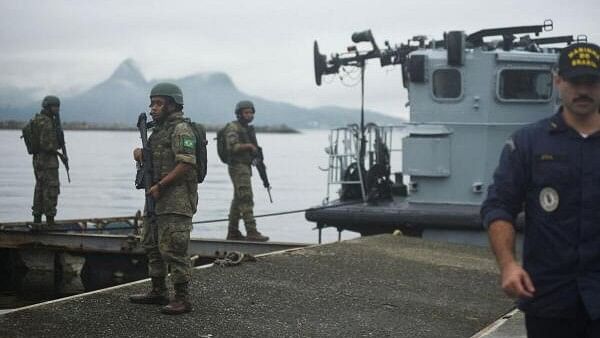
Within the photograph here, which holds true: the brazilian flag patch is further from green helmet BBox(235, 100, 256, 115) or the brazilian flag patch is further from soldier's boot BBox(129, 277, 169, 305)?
green helmet BBox(235, 100, 256, 115)

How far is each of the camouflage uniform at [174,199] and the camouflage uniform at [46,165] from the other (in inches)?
234

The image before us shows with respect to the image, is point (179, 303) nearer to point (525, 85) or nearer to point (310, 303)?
point (310, 303)

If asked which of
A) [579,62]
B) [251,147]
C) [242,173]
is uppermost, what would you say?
[579,62]

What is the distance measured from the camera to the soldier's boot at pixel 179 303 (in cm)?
593

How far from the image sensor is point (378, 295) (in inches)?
284

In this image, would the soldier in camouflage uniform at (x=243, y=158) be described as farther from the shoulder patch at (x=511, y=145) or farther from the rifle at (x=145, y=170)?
the shoulder patch at (x=511, y=145)

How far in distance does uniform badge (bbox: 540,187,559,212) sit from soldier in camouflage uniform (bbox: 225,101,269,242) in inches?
320

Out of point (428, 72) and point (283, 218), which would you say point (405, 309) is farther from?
point (283, 218)

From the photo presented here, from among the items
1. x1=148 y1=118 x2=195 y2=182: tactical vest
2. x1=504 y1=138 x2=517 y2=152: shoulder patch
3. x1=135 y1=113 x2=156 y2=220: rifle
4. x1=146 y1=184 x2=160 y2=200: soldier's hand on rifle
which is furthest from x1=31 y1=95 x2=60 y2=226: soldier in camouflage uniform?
x1=504 y1=138 x2=517 y2=152: shoulder patch

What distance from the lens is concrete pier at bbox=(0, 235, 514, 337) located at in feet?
18.5

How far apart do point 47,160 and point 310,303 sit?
621cm

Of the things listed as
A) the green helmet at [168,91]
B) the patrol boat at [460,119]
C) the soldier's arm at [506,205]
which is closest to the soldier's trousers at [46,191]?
the patrol boat at [460,119]

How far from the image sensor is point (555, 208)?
3.10 meters

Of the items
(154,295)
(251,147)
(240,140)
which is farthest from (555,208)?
(240,140)
